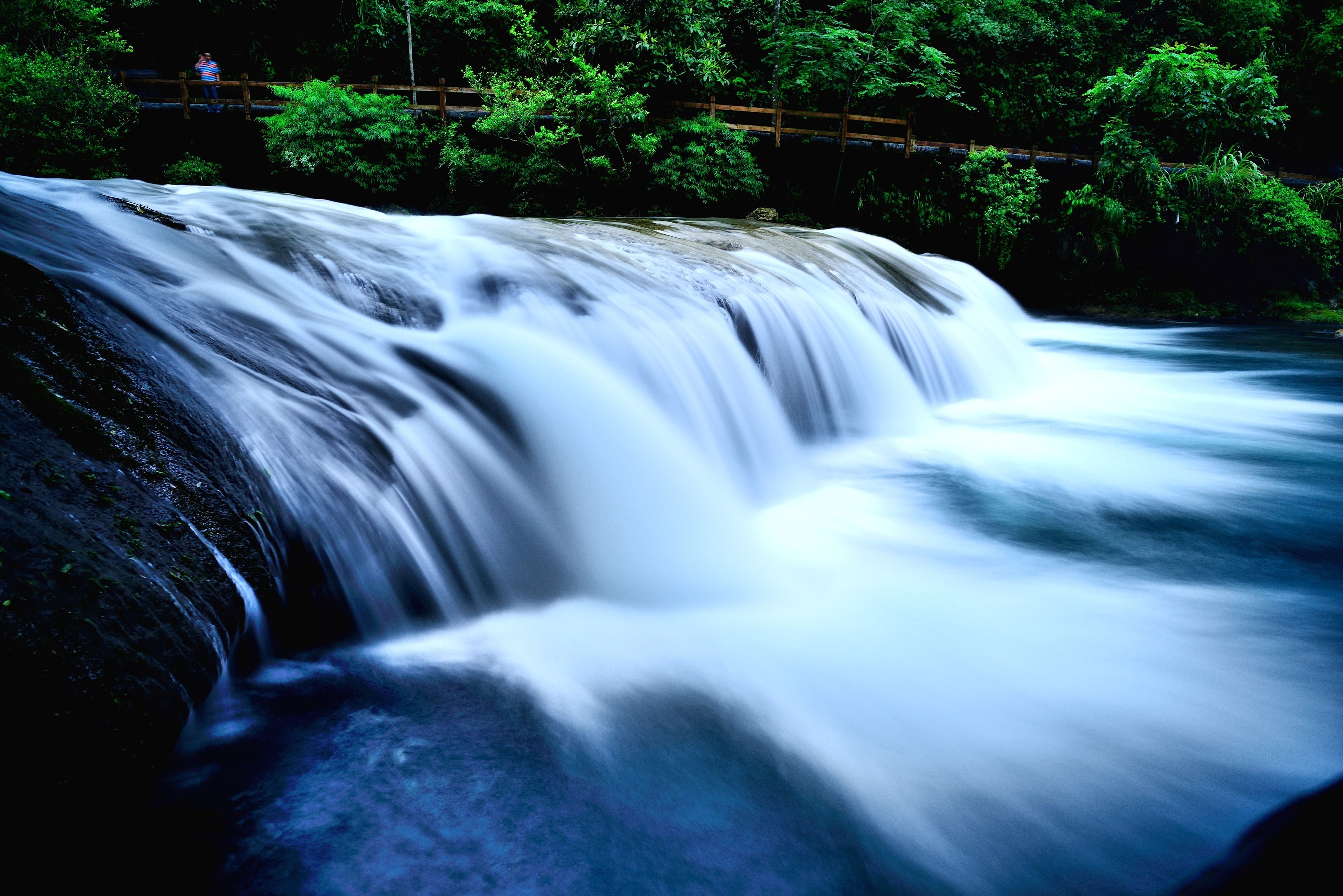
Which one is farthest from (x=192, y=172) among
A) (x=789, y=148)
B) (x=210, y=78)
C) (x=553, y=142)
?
(x=789, y=148)

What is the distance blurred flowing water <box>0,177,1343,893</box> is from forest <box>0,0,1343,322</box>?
827 cm

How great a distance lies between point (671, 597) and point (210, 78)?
16141 mm

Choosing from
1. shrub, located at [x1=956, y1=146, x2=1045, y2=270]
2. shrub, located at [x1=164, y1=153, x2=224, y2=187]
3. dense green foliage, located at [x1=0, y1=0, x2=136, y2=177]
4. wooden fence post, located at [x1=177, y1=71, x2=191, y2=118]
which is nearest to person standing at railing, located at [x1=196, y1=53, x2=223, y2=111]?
wooden fence post, located at [x1=177, y1=71, x2=191, y2=118]

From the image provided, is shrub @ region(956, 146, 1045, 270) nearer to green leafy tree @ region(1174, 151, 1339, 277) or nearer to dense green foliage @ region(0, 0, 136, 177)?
green leafy tree @ region(1174, 151, 1339, 277)

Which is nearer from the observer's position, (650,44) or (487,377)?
(487,377)

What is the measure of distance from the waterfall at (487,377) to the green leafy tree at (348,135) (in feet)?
27.1

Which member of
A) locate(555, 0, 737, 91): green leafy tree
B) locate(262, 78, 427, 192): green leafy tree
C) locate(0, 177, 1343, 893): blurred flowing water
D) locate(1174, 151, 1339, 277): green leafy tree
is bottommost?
locate(0, 177, 1343, 893): blurred flowing water

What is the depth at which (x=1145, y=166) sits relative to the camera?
12.5m

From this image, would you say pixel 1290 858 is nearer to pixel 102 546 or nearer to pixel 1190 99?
pixel 102 546

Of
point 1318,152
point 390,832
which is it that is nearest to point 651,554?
point 390,832

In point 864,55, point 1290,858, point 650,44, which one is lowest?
point 1290,858

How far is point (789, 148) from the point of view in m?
14.1

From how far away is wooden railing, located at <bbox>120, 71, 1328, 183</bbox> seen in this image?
44.0ft

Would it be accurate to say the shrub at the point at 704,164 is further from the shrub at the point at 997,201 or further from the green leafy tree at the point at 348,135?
the green leafy tree at the point at 348,135
